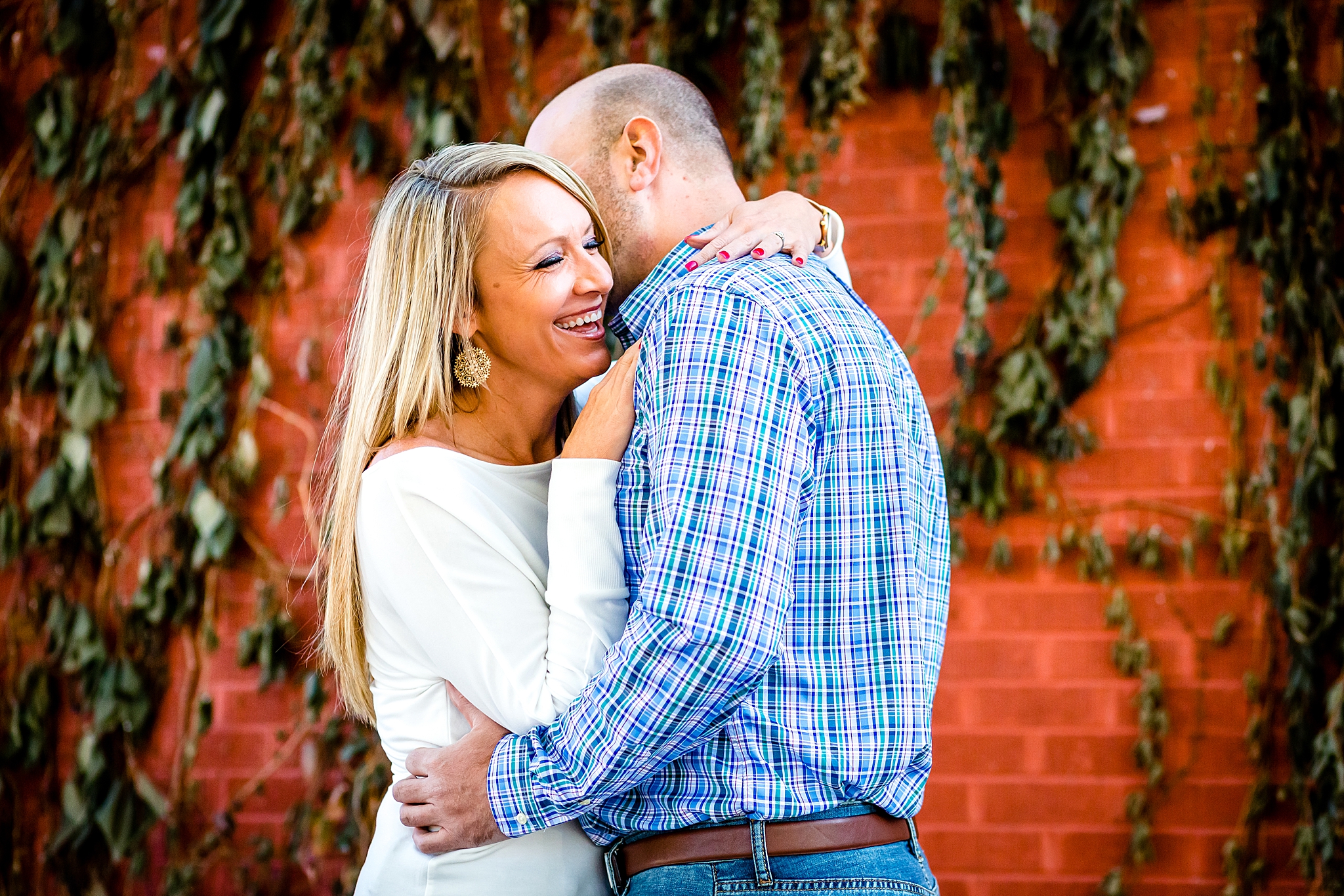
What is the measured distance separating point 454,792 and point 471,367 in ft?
1.88

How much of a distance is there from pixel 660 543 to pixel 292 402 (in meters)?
2.04

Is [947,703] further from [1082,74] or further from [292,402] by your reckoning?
[292,402]

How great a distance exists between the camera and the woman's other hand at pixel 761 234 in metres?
1.37

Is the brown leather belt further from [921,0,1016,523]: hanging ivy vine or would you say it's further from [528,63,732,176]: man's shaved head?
[921,0,1016,523]: hanging ivy vine

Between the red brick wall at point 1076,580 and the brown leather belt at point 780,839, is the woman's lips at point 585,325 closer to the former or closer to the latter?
the brown leather belt at point 780,839

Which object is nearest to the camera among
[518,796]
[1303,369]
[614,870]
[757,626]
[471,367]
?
[757,626]

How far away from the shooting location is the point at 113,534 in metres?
3.03

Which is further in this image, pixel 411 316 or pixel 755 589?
pixel 411 316

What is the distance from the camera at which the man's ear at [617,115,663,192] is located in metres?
1.71

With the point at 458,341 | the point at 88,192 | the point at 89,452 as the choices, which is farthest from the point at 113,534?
the point at 458,341

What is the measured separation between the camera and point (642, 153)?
5.62ft

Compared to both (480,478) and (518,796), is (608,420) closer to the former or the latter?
(480,478)

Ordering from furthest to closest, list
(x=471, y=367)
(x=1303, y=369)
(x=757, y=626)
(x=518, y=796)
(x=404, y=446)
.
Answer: (x=1303, y=369) → (x=471, y=367) → (x=404, y=446) → (x=518, y=796) → (x=757, y=626)

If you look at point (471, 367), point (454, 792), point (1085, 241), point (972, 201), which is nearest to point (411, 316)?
point (471, 367)
